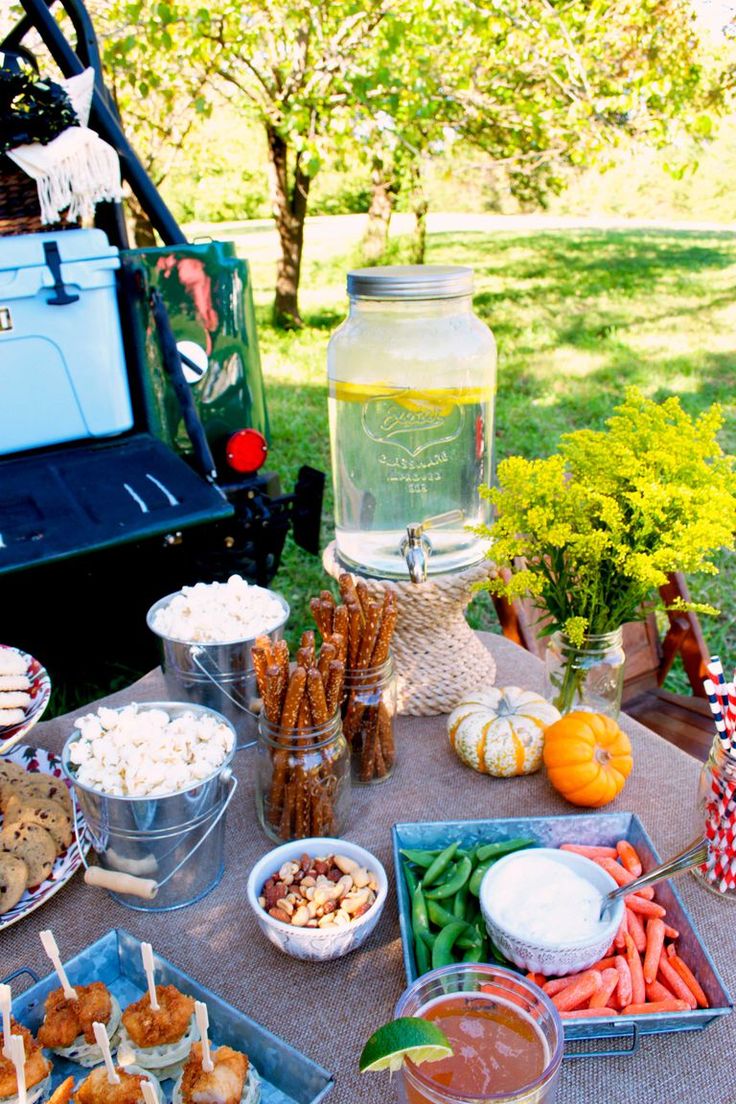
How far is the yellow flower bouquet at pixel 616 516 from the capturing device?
1536 millimetres

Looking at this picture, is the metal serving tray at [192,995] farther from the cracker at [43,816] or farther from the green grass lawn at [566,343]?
the green grass lawn at [566,343]

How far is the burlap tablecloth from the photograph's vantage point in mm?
1186

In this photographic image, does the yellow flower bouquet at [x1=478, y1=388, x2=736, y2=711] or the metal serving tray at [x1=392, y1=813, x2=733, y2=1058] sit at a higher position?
the yellow flower bouquet at [x1=478, y1=388, x2=736, y2=711]

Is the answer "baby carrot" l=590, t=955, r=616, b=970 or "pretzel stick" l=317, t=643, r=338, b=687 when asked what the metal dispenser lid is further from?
"baby carrot" l=590, t=955, r=616, b=970

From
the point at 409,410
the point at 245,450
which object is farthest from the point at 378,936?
the point at 245,450

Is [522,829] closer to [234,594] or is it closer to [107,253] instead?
[234,594]

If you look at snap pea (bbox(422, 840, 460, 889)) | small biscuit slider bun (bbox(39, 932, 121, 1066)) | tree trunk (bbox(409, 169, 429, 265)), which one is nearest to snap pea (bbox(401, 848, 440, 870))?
snap pea (bbox(422, 840, 460, 889))

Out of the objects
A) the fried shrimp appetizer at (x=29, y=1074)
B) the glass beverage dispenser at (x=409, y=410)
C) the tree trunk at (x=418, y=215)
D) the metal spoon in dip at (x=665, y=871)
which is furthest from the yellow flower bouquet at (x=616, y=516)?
the tree trunk at (x=418, y=215)

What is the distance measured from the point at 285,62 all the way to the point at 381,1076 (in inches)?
285

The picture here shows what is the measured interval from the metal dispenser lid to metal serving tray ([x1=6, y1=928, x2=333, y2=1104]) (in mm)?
1275

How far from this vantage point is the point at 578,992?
1.24 meters

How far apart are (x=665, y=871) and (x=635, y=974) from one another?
15 cm

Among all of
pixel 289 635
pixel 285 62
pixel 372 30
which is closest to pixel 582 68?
pixel 372 30

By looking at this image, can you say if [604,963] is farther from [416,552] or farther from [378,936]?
[416,552]
